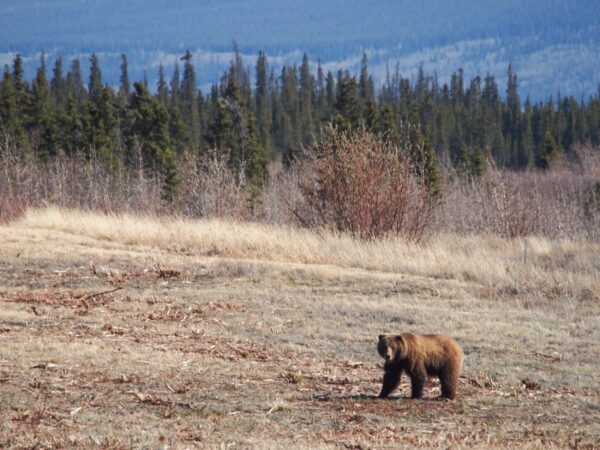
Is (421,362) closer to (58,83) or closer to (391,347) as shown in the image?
(391,347)

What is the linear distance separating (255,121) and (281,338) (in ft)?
146

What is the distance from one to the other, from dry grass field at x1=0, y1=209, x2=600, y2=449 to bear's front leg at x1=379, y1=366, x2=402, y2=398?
0.17 metres

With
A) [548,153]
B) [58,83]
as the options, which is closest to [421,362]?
[548,153]

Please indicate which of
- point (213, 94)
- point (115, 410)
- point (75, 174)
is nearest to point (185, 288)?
point (115, 410)

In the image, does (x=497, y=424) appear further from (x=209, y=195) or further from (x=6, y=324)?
(x=209, y=195)

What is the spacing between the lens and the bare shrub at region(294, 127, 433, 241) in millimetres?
21188

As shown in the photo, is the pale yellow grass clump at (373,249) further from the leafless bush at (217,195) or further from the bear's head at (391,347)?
the bear's head at (391,347)

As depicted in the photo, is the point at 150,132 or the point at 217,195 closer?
the point at 217,195

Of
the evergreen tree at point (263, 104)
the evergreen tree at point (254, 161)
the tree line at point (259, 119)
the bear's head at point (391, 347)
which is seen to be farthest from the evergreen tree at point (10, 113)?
the bear's head at point (391, 347)

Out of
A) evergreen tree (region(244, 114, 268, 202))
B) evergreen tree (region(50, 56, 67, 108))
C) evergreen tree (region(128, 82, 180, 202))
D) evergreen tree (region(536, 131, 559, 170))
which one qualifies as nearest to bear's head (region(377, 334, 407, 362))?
evergreen tree (region(128, 82, 180, 202))

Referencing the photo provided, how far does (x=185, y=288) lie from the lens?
49.4 ft

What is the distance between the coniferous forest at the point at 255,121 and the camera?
4584 cm

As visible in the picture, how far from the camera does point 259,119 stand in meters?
99.4

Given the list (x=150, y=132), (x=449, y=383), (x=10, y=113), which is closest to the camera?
(x=449, y=383)
